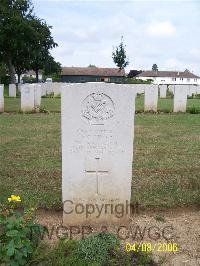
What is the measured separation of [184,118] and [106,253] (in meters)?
11.5

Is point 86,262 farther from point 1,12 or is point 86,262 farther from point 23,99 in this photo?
point 1,12

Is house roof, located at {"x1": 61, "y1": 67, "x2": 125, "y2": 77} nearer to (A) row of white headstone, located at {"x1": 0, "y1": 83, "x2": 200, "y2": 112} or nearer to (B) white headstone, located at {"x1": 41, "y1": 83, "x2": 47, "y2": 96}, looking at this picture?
(B) white headstone, located at {"x1": 41, "y1": 83, "x2": 47, "y2": 96}

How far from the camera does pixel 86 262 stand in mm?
3381

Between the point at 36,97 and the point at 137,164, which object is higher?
the point at 36,97

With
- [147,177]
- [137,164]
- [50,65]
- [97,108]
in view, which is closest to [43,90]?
[50,65]

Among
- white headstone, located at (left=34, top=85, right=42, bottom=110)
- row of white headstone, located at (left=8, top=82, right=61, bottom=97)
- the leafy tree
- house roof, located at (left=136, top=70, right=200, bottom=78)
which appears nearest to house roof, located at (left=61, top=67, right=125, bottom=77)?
house roof, located at (left=136, top=70, right=200, bottom=78)

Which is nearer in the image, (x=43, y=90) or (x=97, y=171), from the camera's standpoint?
(x=97, y=171)

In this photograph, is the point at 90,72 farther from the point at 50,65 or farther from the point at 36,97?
the point at 36,97

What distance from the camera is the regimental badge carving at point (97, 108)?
4.00 m

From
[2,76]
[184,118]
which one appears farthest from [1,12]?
[184,118]

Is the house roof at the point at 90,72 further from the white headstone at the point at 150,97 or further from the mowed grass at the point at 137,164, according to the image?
the mowed grass at the point at 137,164
